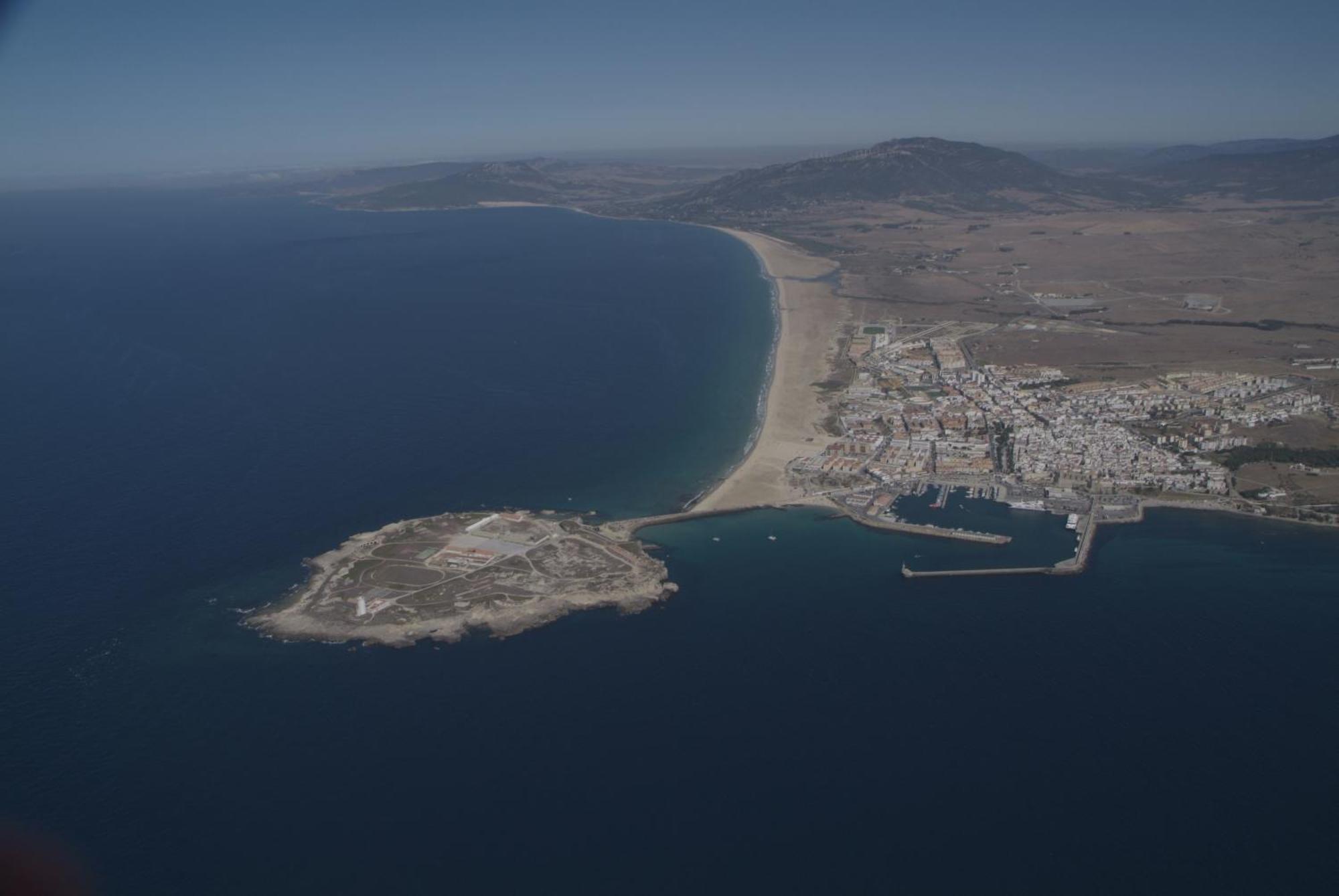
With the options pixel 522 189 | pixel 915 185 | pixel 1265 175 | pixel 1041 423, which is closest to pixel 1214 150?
pixel 1265 175

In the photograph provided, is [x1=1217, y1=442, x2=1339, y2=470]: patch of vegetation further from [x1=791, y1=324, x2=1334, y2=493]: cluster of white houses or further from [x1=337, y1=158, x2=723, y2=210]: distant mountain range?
[x1=337, y1=158, x2=723, y2=210]: distant mountain range

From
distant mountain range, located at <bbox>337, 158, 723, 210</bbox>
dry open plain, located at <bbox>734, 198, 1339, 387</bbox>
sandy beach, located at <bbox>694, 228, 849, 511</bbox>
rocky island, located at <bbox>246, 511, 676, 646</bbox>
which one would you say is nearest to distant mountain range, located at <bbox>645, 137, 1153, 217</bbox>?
dry open plain, located at <bbox>734, 198, 1339, 387</bbox>

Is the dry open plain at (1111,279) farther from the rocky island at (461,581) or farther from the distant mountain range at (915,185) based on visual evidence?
the rocky island at (461,581)

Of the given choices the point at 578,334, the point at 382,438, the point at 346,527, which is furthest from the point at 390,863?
the point at 578,334

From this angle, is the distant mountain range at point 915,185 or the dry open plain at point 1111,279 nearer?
the dry open plain at point 1111,279

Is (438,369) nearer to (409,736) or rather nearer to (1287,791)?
(409,736)

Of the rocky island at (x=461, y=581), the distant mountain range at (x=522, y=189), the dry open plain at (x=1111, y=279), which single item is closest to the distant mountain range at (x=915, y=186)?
the distant mountain range at (x=522, y=189)
